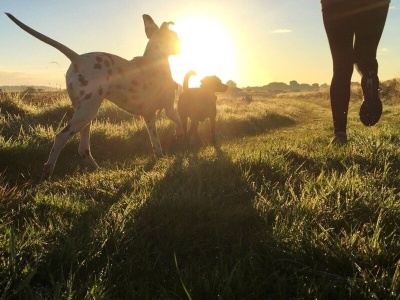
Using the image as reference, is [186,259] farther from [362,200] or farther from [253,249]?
[362,200]

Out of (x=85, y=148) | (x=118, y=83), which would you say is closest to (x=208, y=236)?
(x=118, y=83)

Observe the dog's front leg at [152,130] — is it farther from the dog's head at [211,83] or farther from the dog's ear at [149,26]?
the dog's head at [211,83]

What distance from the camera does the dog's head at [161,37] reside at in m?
5.80

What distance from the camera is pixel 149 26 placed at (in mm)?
5902

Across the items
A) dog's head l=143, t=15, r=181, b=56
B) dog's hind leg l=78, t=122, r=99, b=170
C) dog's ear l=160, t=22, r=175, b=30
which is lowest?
dog's hind leg l=78, t=122, r=99, b=170

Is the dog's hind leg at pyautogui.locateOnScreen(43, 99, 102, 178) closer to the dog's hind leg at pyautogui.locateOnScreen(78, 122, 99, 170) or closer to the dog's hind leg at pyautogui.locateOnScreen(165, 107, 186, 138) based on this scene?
the dog's hind leg at pyautogui.locateOnScreen(78, 122, 99, 170)

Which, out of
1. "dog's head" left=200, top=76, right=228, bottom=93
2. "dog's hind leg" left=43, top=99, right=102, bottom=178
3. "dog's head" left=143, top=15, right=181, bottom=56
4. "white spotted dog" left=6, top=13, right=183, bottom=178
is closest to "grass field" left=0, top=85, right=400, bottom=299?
"dog's hind leg" left=43, top=99, right=102, bottom=178

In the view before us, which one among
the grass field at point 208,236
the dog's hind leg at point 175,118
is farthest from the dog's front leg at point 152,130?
the grass field at point 208,236

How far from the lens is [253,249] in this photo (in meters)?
2.03

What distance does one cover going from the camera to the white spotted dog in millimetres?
4141

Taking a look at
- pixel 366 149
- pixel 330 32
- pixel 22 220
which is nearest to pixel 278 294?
pixel 22 220

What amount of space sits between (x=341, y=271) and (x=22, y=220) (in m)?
2.09

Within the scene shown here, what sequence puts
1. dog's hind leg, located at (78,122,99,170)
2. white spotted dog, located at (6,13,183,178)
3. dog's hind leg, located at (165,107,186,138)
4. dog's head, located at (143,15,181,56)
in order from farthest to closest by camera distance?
dog's hind leg, located at (165,107,186,138), dog's head, located at (143,15,181,56), dog's hind leg, located at (78,122,99,170), white spotted dog, located at (6,13,183,178)

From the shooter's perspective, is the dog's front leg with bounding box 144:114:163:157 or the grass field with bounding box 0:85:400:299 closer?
the grass field with bounding box 0:85:400:299
